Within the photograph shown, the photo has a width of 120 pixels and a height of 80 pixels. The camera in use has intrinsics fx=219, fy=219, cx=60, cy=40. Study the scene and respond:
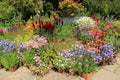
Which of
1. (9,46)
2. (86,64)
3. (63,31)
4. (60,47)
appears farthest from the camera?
(63,31)

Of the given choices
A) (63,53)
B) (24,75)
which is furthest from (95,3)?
(24,75)

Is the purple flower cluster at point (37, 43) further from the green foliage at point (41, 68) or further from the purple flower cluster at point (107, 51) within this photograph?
the purple flower cluster at point (107, 51)

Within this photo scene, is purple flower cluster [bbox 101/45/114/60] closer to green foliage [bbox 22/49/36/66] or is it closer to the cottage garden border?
the cottage garden border

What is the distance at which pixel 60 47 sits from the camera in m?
4.84

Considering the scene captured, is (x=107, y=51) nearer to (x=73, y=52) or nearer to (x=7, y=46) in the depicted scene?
(x=73, y=52)

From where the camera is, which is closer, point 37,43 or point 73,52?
point 73,52

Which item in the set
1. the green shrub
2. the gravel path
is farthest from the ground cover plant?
the green shrub

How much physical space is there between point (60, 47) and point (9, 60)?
113 cm

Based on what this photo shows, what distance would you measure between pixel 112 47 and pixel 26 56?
1.95m

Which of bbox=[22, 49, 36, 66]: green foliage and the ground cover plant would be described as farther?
bbox=[22, 49, 36, 66]: green foliage

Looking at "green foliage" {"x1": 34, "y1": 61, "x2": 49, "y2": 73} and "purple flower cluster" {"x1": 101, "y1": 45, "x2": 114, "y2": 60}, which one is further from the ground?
"purple flower cluster" {"x1": 101, "y1": 45, "x2": 114, "y2": 60}

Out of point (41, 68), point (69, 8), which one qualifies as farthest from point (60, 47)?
point (69, 8)

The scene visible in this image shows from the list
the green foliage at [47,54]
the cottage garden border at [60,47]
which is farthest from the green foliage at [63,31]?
the green foliage at [47,54]

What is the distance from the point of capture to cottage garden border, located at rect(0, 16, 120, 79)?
14.7 ft
